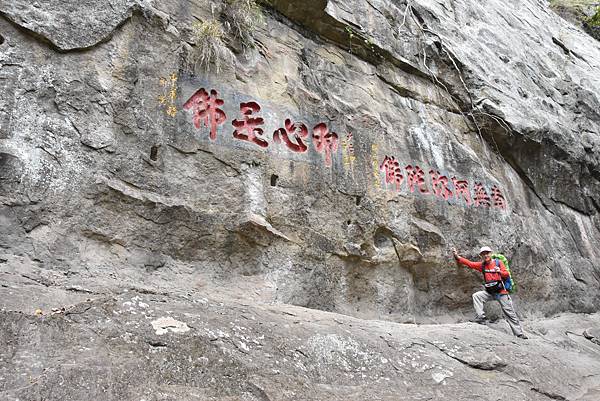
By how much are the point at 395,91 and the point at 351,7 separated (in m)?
1.60

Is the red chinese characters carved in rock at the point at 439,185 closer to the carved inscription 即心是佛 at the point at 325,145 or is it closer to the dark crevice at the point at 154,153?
the carved inscription 即心是佛 at the point at 325,145

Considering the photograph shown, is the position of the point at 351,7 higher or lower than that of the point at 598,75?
lower

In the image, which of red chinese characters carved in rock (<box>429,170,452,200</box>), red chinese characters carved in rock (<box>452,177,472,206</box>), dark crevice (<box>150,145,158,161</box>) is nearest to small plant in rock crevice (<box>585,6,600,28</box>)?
red chinese characters carved in rock (<box>452,177,472,206</box>)

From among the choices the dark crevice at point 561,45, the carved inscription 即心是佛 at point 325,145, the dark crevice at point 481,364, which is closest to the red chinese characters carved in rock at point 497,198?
the carved inscription 即心是佛 at point 325,145

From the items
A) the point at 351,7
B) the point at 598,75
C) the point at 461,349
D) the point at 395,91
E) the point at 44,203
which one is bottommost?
the point at 44,203

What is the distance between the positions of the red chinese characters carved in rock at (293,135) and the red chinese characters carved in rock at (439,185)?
223 centimetres

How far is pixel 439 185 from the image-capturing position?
7406 mm

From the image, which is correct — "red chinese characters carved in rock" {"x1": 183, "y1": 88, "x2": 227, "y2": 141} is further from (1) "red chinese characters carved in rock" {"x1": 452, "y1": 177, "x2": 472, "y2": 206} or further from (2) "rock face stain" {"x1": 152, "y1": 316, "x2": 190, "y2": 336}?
(1) "red chinese characters carved in rock" {"x1": 452, "y1": 177, "x2": 472, "y2": 206}

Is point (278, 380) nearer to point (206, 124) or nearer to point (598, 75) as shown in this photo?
point (206, 124)

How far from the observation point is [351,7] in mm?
8102

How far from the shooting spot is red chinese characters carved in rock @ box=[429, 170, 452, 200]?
289 inches

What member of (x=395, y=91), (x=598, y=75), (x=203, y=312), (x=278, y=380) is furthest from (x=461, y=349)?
(x=598, y=75)

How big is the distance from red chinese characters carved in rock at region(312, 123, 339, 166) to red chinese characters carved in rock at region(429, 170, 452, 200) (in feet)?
5.74

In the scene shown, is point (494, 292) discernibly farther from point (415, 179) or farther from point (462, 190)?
point (415, 179)
